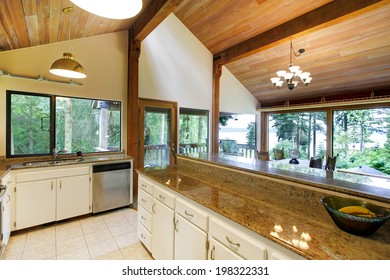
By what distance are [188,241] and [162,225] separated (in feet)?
1.39

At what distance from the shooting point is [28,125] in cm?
308

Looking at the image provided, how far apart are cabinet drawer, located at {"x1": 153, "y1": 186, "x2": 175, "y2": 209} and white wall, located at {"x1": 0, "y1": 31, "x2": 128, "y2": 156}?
223cm

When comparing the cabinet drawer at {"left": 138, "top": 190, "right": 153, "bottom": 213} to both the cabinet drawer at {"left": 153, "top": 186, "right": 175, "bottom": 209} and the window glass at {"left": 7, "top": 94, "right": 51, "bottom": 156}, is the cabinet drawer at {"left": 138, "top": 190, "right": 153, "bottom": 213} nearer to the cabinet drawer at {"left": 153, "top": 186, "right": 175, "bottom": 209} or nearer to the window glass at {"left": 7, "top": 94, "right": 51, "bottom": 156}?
the cabinet drawer at {"left": 153, "top": 186, "right": 175, "bottom": 209}

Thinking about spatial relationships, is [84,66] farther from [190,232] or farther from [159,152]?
[190,232]

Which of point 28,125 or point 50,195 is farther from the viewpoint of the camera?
point 28,125

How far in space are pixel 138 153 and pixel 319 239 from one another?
3703 millimetres

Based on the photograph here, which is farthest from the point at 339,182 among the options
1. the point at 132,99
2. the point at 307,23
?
the point at 132,99

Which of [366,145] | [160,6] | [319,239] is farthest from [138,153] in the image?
[366,145]

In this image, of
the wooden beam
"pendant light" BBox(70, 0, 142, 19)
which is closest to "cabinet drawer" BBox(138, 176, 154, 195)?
"pendant light" BBox(70, 0, 142, 19)

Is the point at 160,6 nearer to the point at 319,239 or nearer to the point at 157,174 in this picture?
the point at 157,174

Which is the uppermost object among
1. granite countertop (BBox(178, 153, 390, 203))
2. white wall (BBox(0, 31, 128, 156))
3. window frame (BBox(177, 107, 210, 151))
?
white wall (BBox(0, 31, 128, 156))

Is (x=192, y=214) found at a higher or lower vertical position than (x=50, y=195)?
higher

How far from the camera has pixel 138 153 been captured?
4.23 meters

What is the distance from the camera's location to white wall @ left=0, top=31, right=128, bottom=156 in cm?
287
